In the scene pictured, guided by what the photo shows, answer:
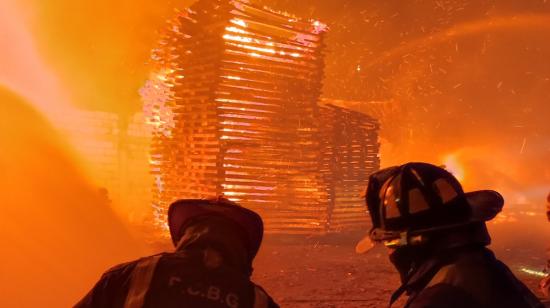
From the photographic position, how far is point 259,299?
1.72m

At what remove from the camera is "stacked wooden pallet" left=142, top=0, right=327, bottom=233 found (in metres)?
10.4

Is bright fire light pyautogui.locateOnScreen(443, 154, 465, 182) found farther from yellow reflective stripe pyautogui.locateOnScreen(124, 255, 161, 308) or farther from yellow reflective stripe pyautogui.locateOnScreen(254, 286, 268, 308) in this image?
yellow reflective stripe pyautogui.locateOnScreen(124, 255, 161, 308)

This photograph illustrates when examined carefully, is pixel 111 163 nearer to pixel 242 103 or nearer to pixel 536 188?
pixel 242 103

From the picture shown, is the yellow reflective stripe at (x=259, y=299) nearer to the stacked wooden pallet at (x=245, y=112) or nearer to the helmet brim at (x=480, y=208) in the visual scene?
the helmet brim at (x=480, y=208)

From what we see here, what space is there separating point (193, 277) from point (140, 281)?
A: 20 cm

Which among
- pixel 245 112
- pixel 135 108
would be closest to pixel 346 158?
pixel 245 112

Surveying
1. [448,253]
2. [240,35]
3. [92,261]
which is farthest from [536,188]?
[448,253]

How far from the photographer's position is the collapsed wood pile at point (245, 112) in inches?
408

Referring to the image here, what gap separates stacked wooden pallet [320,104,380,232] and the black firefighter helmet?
9947 millimetres

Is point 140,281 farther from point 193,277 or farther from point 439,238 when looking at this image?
point 439,238

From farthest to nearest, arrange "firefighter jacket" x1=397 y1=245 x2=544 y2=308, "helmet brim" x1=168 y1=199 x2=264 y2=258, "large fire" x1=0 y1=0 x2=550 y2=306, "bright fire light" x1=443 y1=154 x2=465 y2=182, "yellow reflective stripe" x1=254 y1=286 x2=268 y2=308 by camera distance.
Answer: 1. "bright fire light" x1=443 y1=154 x2=465 y2=182
2. "large fire" x1=0 y1=0 x2=550 y2=306
3. "helmet brim" x1=168 y1=199 x2=264 y2=258
4. "yellow reflective stripe" x1=254 y1=286 x2=268 y2=308
5. "firefighter jacket" x1=397 y1=245 x2=544 y2=308

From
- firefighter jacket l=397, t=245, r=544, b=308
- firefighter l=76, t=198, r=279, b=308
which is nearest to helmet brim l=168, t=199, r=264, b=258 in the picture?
firefighter l=76, t=198, r=279, b=308

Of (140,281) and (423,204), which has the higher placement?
(423,204)

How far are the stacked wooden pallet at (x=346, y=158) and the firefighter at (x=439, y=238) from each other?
997 centimetres
